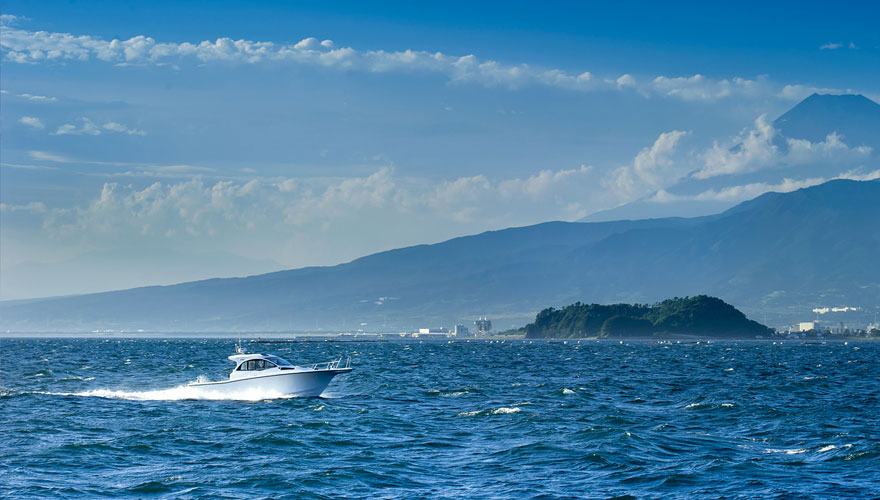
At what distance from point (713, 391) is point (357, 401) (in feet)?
92.4

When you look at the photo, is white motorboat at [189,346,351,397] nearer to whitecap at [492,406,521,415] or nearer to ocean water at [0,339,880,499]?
ocean water at [0,339,880,499]

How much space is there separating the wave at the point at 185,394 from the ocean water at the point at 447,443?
201mm

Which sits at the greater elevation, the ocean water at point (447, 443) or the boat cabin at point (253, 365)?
the boat cabin at point (253, 365)

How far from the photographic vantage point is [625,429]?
4822 cm

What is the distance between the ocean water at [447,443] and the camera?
34.4 meters

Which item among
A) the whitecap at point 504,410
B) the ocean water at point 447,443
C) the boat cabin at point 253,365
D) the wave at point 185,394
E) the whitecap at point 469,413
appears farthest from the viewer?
the boat cabin at point 253,365

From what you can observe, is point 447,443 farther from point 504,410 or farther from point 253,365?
point 253,365

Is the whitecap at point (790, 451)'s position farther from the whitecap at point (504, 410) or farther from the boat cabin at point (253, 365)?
the boat cabin at point (253, 365)

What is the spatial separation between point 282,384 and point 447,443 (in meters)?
22.2

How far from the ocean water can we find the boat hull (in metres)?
0.54

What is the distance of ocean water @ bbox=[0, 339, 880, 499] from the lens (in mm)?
34438

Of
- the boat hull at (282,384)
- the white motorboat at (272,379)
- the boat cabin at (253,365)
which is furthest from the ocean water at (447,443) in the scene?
the boat cabin at (253,365)

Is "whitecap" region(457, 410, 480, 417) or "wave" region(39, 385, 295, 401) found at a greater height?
"wave" region(39, 385, 295, 401)

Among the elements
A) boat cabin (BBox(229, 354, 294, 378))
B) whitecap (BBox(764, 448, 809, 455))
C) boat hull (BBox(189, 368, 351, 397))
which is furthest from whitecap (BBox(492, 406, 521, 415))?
whitecap (BBox(764, 448, 809, 455))
